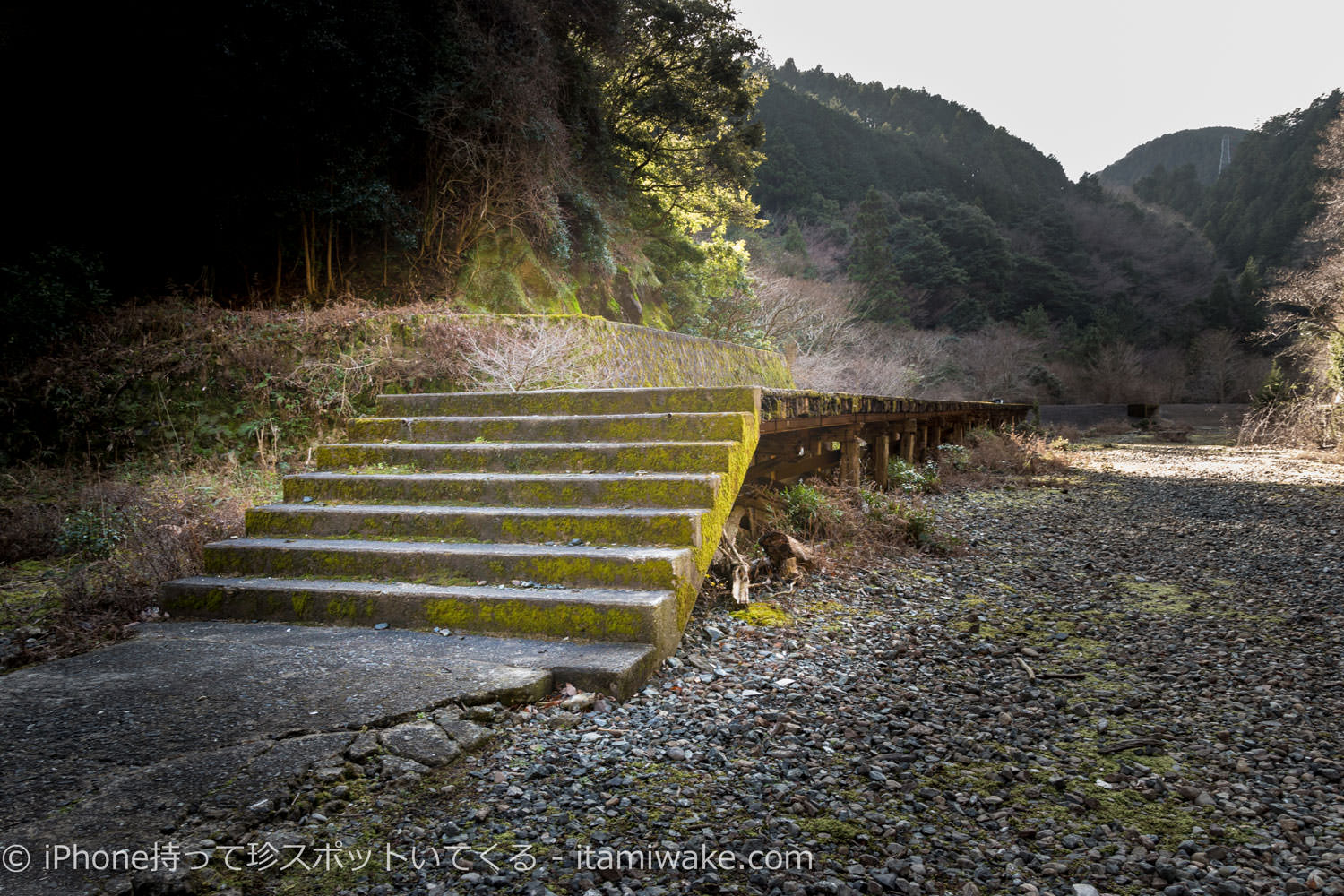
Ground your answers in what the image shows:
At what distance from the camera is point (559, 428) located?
14.0 feet

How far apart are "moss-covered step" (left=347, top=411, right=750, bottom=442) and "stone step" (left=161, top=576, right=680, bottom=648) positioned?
4.05 feet

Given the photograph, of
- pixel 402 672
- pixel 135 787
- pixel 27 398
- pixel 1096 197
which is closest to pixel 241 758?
pixel 135 787

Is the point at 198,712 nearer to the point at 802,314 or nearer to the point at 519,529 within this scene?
the point at 519,529

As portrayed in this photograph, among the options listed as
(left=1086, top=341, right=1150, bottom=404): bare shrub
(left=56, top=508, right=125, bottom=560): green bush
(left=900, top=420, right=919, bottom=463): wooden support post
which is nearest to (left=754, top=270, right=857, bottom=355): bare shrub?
(left=900, top=420, right=919, bottom=463): wooden support post

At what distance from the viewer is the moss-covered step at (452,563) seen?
2955mm

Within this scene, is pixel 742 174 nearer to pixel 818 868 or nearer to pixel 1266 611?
pixel 1266 611

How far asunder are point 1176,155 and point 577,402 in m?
77.3

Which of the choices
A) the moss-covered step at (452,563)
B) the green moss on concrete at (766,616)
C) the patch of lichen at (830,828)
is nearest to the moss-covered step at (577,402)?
the green moss on concrete at (766,616)

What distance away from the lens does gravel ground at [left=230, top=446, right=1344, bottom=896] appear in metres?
1.60

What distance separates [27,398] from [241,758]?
6.56 metres

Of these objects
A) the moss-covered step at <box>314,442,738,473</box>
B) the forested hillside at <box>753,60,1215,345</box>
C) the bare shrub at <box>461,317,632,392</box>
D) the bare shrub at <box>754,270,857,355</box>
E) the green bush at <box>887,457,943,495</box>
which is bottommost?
the green bush at <box>887,457,943,495</box>

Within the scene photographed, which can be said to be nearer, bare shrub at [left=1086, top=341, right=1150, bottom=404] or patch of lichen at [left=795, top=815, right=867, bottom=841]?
patch of lichen at [left=795, top=815, right=867, bottom=841]

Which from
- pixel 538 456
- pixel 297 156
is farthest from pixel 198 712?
pixel 297 156

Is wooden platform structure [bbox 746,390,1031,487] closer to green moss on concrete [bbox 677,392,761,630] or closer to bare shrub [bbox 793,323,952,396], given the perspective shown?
green moss on concrete [bbox 677,392,761,630]
